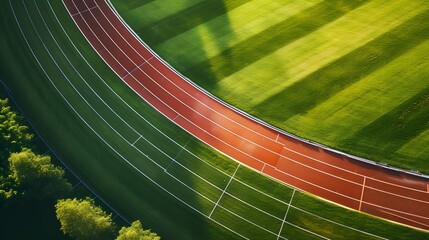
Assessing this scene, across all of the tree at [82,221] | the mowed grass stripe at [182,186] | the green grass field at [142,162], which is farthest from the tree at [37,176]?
the mowed grass stripe at [182,186]

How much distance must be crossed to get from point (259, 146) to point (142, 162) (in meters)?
5.67

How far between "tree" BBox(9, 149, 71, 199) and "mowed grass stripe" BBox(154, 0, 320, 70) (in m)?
9.06

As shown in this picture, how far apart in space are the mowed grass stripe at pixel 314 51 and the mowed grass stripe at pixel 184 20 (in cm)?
439

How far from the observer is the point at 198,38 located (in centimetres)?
2867

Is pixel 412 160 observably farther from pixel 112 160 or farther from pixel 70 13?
pixel 70 13

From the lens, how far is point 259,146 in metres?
24.1

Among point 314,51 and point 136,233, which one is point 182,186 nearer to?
point 136,233

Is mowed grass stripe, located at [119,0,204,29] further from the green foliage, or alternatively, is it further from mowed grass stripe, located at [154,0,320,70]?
the green foliage

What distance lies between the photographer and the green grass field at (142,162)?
21.7 m

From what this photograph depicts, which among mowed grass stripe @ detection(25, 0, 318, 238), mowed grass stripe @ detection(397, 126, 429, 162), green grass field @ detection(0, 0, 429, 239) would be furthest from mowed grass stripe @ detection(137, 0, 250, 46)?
mowed grass stripe @ detection(397, 126, 429, 162)

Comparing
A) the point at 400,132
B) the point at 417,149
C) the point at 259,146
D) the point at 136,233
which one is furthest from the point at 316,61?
the point at 136,233

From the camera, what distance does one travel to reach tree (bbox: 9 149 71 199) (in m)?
21.9

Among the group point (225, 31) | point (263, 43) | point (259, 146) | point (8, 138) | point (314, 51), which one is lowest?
point (259, 146)

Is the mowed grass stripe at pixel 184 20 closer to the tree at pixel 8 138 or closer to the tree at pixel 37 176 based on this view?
the tree at pixel 8 138
